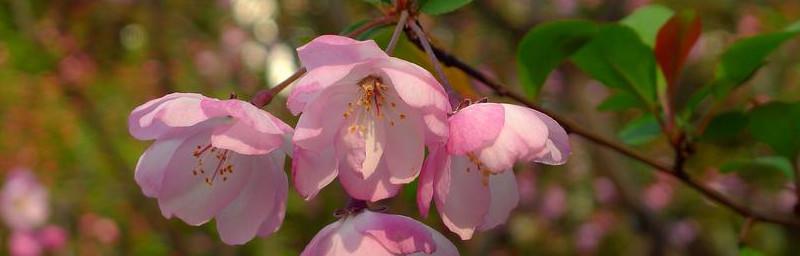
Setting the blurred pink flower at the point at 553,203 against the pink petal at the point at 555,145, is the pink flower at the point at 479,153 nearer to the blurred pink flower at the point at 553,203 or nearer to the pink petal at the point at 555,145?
the pink petal at the point at 555,145

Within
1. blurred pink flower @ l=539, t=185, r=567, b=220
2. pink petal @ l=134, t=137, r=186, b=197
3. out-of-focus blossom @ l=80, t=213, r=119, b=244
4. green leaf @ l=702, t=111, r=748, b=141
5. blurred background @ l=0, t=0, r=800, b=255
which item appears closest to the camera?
pink petal @ l=134, t=137, r=186, b=197

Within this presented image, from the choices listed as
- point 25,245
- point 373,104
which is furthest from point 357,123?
point 25,245

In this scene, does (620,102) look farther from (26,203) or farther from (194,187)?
(26,203)

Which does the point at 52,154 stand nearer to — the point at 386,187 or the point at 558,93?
the point at 558,93

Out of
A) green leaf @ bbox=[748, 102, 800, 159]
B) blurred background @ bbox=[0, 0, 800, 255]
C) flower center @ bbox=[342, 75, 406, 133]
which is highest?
flower center @ bbox=[342, 75, 406, 133]

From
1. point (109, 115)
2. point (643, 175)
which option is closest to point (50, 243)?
point (109, 115)

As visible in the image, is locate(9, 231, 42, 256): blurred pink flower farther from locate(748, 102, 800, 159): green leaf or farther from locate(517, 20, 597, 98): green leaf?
locate(748, 102, 800, 159): green leaf

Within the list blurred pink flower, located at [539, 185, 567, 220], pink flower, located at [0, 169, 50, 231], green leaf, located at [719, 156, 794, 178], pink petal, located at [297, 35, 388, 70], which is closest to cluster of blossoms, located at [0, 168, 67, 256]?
pink flower, located at [0, 169, 50, 231]
